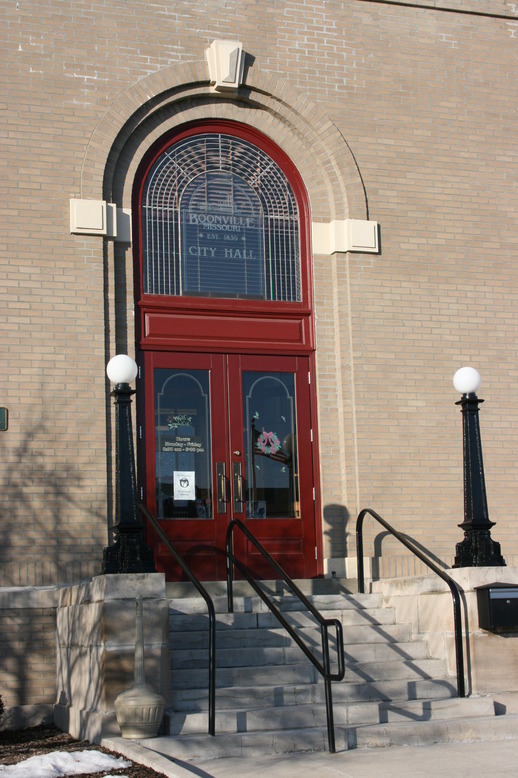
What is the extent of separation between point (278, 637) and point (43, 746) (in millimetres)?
2432

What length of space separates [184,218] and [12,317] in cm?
252

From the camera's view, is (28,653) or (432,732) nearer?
(432,732)

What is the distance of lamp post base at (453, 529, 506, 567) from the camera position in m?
10.5

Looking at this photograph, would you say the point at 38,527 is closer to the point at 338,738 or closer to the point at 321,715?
the point at 321,715

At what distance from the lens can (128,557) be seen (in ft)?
31.0

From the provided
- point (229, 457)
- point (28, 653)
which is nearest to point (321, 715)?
point (28, 653)

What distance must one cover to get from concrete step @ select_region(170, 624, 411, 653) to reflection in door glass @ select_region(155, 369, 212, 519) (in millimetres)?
2136

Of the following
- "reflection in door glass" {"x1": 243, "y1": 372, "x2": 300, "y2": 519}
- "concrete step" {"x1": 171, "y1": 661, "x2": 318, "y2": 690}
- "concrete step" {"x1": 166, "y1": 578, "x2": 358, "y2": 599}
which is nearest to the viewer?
"concrete step" {"x1": 171, "y1": 661, "x2": 318, "y2": 690}

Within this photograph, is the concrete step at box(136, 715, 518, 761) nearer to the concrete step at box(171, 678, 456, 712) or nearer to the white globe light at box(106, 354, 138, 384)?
the concrete step at box(171, 678, 456, 712)

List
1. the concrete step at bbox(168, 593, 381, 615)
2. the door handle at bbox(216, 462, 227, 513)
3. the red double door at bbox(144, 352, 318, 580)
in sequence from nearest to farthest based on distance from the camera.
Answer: the concrete step at bbox(168, 593, 381, 615) < the red double door at bbox(144, 352, 318, 580) < the door handle at bbox(216, 462, 227, 513)

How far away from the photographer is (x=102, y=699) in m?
9.00

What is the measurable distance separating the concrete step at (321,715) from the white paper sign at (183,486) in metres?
3.58

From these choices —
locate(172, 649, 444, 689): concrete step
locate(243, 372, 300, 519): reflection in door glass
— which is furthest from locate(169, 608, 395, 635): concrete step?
locate(243, 372, 300, 519): reflection in door glass

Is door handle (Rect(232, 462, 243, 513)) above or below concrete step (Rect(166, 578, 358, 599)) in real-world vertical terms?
above
